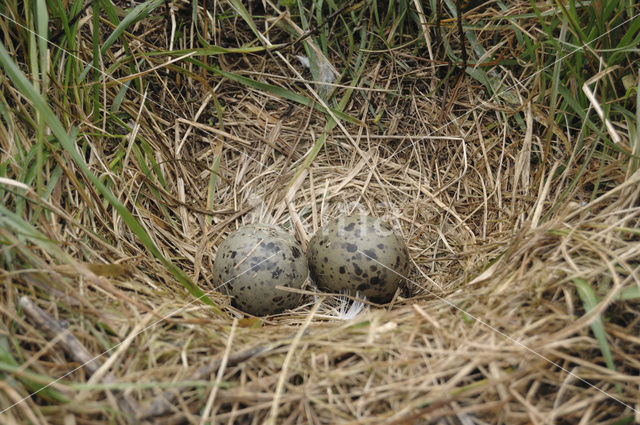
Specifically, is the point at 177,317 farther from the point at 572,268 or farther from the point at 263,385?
the point at 572,268

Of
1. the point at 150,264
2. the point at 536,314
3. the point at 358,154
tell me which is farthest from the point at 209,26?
the point at 536,314

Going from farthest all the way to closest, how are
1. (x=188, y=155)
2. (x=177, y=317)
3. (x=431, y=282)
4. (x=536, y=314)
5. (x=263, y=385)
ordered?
(x=188, y=155), (x=431, y=282), (x=177, y=317), (x=536, y=314), (x=263, y=385)

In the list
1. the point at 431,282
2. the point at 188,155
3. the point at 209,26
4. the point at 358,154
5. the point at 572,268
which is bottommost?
the point at 431,282

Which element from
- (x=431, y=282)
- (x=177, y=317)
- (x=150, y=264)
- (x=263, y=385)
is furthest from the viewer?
(x=431, y=282)

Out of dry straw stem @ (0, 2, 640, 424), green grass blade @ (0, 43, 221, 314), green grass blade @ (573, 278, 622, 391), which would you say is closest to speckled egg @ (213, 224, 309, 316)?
dry straw stem @ (0, 2, 640, 424)

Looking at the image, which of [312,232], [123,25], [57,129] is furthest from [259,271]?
[123,25]
